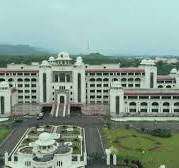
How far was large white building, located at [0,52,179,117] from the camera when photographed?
9894 centimetres

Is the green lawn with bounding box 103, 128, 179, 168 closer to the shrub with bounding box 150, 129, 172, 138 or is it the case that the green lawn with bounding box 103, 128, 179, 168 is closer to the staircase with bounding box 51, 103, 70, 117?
the shrub with bounding box 150, 129, 172, 138

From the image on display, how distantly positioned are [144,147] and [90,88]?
4460 cm

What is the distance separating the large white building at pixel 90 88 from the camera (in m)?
98.9

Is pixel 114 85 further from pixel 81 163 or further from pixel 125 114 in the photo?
pixel 81 163

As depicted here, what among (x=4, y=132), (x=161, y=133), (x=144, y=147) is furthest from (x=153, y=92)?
(x=4, y=132)

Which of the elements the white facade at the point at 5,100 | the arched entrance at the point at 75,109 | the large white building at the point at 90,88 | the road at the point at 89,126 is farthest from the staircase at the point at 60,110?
the white facade at the point at 5,100

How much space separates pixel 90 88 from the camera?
110m

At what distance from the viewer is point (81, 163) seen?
50.8m

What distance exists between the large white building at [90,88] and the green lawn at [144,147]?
1811 centimetres

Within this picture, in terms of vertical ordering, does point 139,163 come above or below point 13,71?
below

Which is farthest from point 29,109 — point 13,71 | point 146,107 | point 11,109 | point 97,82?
point 146,107

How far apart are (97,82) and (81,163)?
60539 millimetres

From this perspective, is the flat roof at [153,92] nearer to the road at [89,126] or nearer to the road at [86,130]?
the road at [89,126]

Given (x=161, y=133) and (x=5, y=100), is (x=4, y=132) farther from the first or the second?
(x=161, y=133)
